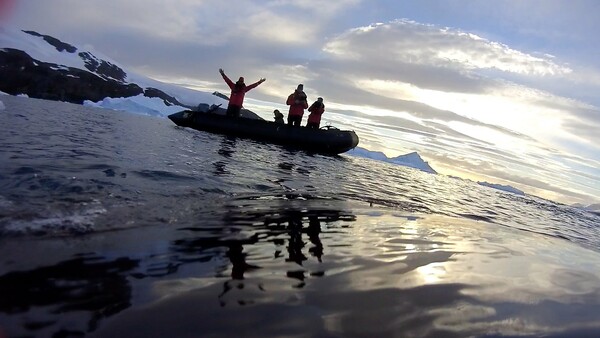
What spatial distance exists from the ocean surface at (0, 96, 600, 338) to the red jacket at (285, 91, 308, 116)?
56.6ft

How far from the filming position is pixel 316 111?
25.0 meters

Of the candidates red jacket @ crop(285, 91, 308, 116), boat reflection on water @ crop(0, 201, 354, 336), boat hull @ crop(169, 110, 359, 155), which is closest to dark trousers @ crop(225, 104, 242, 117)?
boat hull @ crop(169, 110, 359, 155)

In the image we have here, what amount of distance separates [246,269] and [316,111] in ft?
72.3

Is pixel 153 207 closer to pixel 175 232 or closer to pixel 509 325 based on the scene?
pixel 175 232

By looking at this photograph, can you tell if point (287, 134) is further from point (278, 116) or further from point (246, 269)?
point (246, 269)

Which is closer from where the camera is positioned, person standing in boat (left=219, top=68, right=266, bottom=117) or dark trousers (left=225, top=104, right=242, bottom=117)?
person standing in boat (left=219, top=68, right=266, bottom=117)

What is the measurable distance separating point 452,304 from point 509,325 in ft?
1.38

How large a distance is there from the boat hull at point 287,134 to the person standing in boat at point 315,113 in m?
1.72

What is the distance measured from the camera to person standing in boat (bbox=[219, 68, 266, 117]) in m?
→ 24.4

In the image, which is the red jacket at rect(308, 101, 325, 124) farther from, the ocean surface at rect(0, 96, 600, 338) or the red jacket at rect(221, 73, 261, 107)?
the ocean surface at rect(0, 96, 600, 338)

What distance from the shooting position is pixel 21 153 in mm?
7949

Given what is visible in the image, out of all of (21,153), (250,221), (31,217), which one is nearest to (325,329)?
(250,221)

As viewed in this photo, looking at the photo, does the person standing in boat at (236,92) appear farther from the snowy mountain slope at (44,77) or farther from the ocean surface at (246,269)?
the snowy mountain slope at (44,77)

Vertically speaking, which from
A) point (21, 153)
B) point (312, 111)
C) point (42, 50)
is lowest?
point (21, 153)
